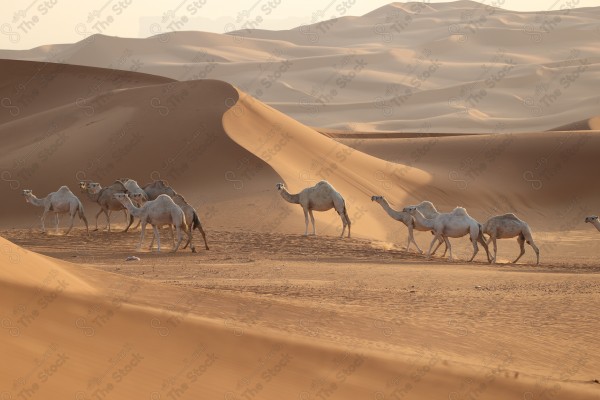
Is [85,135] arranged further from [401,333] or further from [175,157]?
[401,333]

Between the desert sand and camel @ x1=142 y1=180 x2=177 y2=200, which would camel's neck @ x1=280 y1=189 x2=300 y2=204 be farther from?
camel @ x1=142 y1=180 x2=177 y2=200

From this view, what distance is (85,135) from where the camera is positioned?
3459 cm

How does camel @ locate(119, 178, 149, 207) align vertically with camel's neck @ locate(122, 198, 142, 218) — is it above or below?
below

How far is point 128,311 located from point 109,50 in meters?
127

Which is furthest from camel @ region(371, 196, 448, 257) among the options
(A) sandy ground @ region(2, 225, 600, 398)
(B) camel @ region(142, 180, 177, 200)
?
(B) camel @ region(142, 180, 177, 200)

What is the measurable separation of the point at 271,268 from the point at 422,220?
5236mm

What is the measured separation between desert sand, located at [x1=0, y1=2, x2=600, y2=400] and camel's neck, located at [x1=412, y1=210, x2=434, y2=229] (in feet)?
2.49

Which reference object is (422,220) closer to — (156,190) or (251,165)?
(156,190)

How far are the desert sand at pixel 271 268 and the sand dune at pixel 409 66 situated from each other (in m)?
34.0

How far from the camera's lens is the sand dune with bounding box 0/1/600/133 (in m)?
90.3

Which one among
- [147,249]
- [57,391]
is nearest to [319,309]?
[57,391]

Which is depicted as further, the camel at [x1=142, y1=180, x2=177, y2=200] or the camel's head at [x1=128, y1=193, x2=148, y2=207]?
the camel at [x1=142, y1=180, x2=177, y2=200]

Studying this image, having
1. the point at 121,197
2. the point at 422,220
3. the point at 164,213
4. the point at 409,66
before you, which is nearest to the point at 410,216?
the point at 422,220

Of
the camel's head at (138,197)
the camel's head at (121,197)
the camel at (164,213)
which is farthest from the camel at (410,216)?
the camel's head at (121,197)
